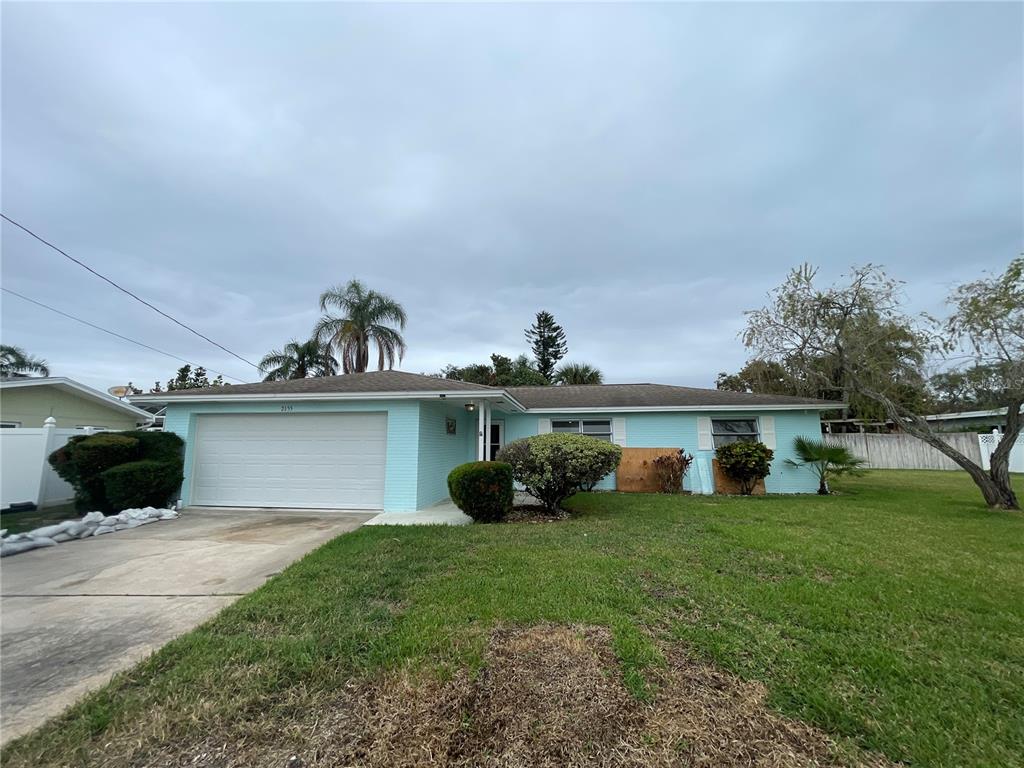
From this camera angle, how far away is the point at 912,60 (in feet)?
24.2

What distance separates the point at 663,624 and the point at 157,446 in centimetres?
1035

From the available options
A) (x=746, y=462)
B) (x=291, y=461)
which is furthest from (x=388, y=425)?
(x=746, y=462)

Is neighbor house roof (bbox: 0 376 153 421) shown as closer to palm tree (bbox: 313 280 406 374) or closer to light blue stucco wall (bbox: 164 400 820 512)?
light blue stucco wall (bbox: 164 400 820 512)

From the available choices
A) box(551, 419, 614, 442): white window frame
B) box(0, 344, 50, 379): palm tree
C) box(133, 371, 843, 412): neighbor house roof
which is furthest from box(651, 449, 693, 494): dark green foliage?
box(0, 344, 50, 379): palm tree

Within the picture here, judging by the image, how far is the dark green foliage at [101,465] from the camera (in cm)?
794

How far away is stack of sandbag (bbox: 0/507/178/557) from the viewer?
19.0 ft

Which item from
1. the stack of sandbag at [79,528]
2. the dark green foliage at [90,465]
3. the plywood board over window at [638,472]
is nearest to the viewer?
the stack of sandbag at [79,528]

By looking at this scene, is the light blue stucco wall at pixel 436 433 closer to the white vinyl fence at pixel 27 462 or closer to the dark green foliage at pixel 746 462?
the dark green foliage at pixel 746 462

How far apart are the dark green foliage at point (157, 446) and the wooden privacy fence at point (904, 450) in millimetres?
23161

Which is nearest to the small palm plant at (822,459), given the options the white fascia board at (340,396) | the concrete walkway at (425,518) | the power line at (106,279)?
the white fascia board at (340,396)

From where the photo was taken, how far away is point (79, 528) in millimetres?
6703

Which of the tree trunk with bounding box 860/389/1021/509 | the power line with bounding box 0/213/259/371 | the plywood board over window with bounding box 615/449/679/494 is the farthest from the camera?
the plywood board over window with bounding box 615/449/679/494

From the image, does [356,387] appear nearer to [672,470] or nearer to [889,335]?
[672,470]

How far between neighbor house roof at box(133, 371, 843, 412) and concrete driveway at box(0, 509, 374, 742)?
115 inches
